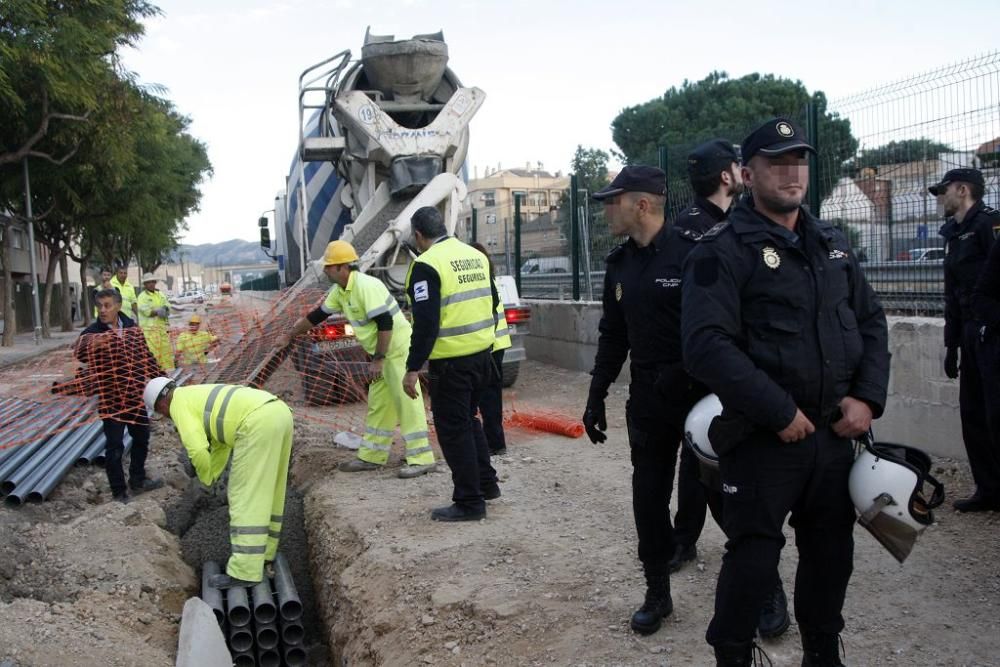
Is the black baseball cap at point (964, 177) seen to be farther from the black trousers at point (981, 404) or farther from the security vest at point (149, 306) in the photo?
the security vest at point (149, 306)

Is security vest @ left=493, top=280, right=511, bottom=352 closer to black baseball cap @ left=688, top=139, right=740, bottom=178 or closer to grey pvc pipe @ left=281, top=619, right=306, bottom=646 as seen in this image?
grey pvc pipe @ left=281, top=619, right=306, bottom=646

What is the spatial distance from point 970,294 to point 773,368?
9.27 ft

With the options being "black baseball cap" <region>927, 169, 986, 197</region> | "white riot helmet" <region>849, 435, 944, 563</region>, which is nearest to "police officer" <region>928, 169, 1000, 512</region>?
"black baseball cap" <region>927, 169, 986, 197</region>

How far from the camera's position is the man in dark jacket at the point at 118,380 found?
7121mm

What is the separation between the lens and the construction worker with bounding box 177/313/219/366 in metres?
9.59

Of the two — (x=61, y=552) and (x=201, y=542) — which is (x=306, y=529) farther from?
(x=61, y=552)

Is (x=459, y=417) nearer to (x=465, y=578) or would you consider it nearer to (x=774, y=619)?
(x=465, y=578)

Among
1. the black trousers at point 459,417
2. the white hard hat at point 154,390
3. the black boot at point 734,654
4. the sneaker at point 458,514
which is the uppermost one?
the white hard hat at point 154,390

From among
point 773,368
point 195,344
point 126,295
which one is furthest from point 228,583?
point 126,295

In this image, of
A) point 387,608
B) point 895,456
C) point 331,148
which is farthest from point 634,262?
point 331,148

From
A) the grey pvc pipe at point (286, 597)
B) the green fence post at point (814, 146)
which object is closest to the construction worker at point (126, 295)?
the grey pvc pipe at point (286, 597)

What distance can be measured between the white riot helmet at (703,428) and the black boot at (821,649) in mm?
645

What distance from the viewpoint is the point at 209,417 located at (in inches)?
Result: 203

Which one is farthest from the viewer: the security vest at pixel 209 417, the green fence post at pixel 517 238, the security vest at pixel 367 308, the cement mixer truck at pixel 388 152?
the green fence post at pixel 517 238
